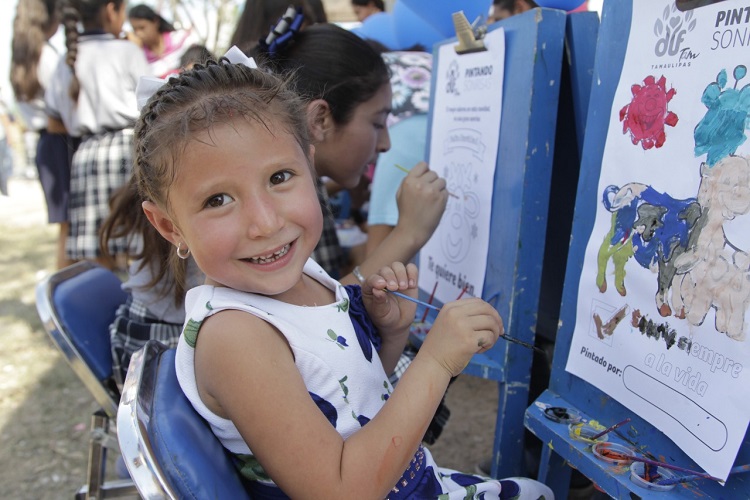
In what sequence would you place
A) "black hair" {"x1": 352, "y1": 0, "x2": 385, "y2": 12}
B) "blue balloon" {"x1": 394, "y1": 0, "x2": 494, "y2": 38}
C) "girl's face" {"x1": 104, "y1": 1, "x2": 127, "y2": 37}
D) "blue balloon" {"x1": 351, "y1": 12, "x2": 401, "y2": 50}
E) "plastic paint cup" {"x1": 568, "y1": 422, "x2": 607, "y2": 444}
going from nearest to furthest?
"plastic paint cup" {"x1": 568, "y1": 422, "x2": 607, "y2": 444} < "blue balloon" {"x1": 394, "y1": 0, "x2": 494, "y2": 38} < "blue balloon" {"x1": 351, "y1": 12, "x2": 401, "y2": 50} < "girl's face" {"x1": 104, "y1": 1, "x2": 127, "y2": 37} < "black hair" {"x1": 352, "y1": 0, "x2": 385, "y2": 12}

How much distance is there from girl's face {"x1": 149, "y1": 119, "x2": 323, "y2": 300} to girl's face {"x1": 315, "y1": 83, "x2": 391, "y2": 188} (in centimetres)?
80

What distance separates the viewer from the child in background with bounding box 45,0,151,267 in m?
A: 3.48

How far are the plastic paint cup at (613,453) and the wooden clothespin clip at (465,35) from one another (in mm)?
995

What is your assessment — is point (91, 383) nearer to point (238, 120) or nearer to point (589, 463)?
point (238, 120)

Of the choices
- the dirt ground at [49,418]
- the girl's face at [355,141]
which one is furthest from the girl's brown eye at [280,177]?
the dirt ground at [49,418]

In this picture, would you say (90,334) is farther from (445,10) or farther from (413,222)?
(445,10)

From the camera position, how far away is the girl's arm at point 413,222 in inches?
67.0

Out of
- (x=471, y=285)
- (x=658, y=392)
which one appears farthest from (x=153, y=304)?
(x=658, y=392)

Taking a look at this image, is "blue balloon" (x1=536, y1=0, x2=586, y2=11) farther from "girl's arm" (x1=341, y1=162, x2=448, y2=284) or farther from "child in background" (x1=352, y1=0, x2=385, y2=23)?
"child in background" (x1=352, y1=0, x2=385, y2=23)

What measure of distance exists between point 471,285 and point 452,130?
459 millimetres

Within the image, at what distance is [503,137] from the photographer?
1545 millimetres

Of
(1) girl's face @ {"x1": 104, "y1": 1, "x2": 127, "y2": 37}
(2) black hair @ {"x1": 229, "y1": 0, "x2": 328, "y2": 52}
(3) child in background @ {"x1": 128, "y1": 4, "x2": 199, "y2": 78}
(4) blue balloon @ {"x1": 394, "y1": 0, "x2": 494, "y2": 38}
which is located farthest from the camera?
(3) child in background @ {"x1": 128, "y1": 4, "x2": 199, "y2": 78}

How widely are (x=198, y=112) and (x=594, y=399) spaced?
89cm

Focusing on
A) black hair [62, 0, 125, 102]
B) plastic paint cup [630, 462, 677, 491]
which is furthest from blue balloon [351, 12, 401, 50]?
plastic paint cup [630, 462, 677, 491]
